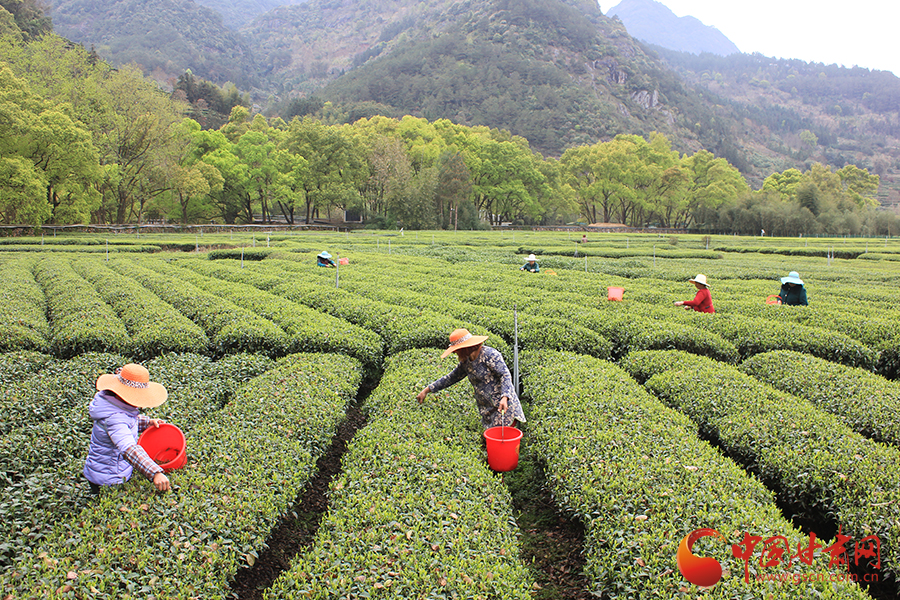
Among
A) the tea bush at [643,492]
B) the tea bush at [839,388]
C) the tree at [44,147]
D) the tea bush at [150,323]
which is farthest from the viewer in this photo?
the tree at [44,147]

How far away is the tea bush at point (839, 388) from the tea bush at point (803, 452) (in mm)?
636

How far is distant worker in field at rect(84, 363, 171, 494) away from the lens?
17.1 ft

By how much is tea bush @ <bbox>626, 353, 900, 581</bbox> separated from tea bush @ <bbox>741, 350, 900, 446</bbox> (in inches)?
25.1

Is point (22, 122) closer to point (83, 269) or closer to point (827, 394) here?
point (83, 269)

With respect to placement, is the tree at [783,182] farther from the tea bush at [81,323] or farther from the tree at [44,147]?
the tea bush at [81,323]

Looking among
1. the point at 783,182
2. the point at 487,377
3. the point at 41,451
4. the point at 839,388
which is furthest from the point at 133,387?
the point at 783,182

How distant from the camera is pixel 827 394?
28.1 ft

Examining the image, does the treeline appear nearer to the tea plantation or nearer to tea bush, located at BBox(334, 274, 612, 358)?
the tea plantation

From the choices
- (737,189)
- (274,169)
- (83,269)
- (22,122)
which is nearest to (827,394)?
(83,269)

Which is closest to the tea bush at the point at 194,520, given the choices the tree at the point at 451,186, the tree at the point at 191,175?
the tree at the point at 191,175

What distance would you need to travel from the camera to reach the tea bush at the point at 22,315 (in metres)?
11.1

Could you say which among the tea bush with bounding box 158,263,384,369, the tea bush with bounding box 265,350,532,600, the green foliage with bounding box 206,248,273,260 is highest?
the green foliage with bounding box 206,248,273,260

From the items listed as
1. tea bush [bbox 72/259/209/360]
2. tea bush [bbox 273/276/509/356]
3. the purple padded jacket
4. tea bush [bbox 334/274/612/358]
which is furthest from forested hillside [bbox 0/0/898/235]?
the purple padded jacket

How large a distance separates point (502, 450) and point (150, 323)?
979 cm
